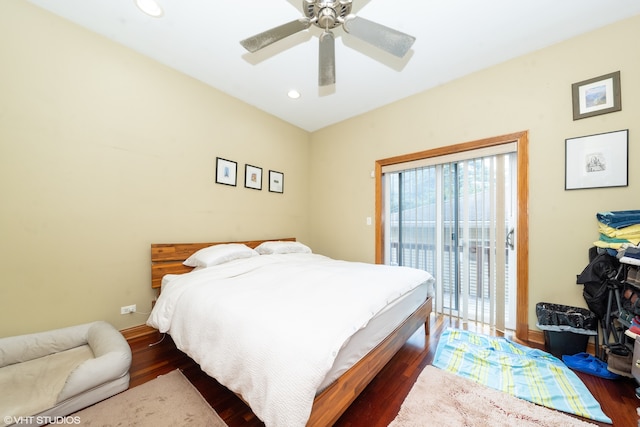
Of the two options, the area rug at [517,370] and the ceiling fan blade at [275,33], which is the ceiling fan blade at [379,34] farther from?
the area rug at [517,370]

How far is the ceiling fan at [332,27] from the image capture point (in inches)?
59.2

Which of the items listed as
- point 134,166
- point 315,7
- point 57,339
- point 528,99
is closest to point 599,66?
point 528,99

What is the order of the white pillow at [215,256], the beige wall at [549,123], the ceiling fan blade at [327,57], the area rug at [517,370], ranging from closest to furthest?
1. the area rug at [517,370]
2. the ceiling fan blade at [327,57]
3. the beige wall at [549,123]
4. the white pillow at [215,256]

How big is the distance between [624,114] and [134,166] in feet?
14.2

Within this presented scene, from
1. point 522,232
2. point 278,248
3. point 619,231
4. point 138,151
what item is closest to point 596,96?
point 619,231

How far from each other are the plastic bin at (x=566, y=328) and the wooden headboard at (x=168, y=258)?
345cm

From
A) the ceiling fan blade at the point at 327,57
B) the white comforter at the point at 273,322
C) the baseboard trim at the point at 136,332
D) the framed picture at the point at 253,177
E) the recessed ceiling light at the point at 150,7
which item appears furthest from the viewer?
the framed picture at the point at 253,177

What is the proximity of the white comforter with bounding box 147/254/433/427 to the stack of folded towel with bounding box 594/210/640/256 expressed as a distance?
4.45 feet

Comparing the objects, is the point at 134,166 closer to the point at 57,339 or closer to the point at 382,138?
the point at 57,339

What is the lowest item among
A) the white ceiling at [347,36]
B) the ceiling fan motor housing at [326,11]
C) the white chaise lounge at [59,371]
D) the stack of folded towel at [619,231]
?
the white chaise lounge at [59,371]

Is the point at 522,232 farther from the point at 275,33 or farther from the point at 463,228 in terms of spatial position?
the point at 275,33

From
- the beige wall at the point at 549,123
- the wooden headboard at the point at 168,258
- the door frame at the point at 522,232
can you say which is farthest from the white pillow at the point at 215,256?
the door frame at the point at 522,232

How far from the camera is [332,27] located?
5.35ft

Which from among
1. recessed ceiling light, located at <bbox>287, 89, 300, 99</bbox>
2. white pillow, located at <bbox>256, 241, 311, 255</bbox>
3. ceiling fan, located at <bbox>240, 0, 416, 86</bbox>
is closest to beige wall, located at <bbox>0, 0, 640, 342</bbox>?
white pillow, located at <bbox>256, 241, 311, 255</bbox>
